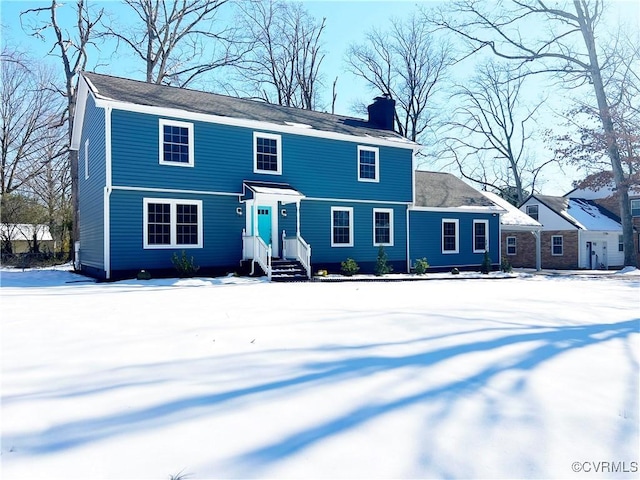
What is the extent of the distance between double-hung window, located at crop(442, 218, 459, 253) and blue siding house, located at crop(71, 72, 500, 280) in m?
0.16

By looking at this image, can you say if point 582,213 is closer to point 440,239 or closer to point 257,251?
point 440,239

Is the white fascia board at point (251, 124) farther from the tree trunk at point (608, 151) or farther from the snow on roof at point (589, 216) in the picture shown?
the snow on roof at point (589, 216)

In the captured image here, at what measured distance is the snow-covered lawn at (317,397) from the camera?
8.39ft

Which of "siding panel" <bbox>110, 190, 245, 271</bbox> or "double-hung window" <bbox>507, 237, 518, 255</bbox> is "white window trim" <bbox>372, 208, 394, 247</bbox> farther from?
"double-hung window" <bbox>507, 237, 518, 255</bbox>

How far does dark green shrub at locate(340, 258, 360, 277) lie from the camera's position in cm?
1684

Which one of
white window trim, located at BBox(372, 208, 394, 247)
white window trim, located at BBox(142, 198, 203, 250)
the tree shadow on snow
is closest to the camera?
the tree shadow on snow

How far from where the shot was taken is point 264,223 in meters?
16.0

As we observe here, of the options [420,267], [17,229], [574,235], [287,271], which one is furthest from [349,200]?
[574,235]

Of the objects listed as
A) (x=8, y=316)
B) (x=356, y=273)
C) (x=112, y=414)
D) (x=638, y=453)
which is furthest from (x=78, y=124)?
(x=638, y=453)

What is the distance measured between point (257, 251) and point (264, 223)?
1.67 metres

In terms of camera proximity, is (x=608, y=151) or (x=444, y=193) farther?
(x=608, y=151)

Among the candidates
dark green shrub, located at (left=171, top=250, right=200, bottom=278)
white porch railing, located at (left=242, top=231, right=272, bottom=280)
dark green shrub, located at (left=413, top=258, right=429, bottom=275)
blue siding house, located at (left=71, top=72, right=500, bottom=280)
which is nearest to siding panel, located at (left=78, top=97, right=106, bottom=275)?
blue siding house, located at (left=71, top=72, right=500, bottom=280)

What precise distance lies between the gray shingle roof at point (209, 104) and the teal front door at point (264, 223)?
320 centimetres

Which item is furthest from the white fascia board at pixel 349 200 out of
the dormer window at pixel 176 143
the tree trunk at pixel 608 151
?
the tree trunk at pixel 608 151
